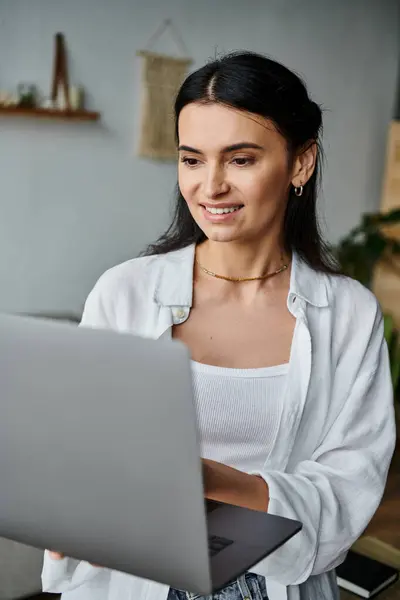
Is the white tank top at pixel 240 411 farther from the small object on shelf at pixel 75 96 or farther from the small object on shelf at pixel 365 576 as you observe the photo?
the small object on shelf at pixel 75 96

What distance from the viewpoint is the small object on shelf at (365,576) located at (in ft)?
7.39

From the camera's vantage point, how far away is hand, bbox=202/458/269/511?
116 cm

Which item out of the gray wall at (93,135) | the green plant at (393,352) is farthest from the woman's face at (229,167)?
the gray wall at (93,135)

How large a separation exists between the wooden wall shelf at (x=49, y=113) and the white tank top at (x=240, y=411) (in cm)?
351

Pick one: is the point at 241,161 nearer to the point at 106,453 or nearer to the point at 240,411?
the point at 240,411

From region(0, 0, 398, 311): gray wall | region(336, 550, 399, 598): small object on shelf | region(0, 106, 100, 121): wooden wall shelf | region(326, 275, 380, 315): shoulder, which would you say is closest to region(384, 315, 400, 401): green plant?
region(0, 0, 398, 311): gray wall

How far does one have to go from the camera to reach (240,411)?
1.43 m

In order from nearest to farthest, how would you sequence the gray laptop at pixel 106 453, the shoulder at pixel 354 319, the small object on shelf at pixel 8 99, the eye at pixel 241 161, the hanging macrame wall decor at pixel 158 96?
1. the gray laptop at pixel 106 453
2. the eye at pixel 241 161
3. the shoulder at pixel 354 319
4. the small object on shelf at pixel 8 99
5. the hanging macrame wall decor at pixel 158 96

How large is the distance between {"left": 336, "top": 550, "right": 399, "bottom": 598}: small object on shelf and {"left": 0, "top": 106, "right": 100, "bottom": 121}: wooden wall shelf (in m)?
3.20

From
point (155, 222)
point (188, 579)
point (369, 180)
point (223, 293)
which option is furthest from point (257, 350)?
point (369, 180)

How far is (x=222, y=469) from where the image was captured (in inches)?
46.2

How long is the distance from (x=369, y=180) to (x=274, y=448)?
18.9 feet

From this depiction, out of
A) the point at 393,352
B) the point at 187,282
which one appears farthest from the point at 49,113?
the point at 187,282

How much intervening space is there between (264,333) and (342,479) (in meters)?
0.32
